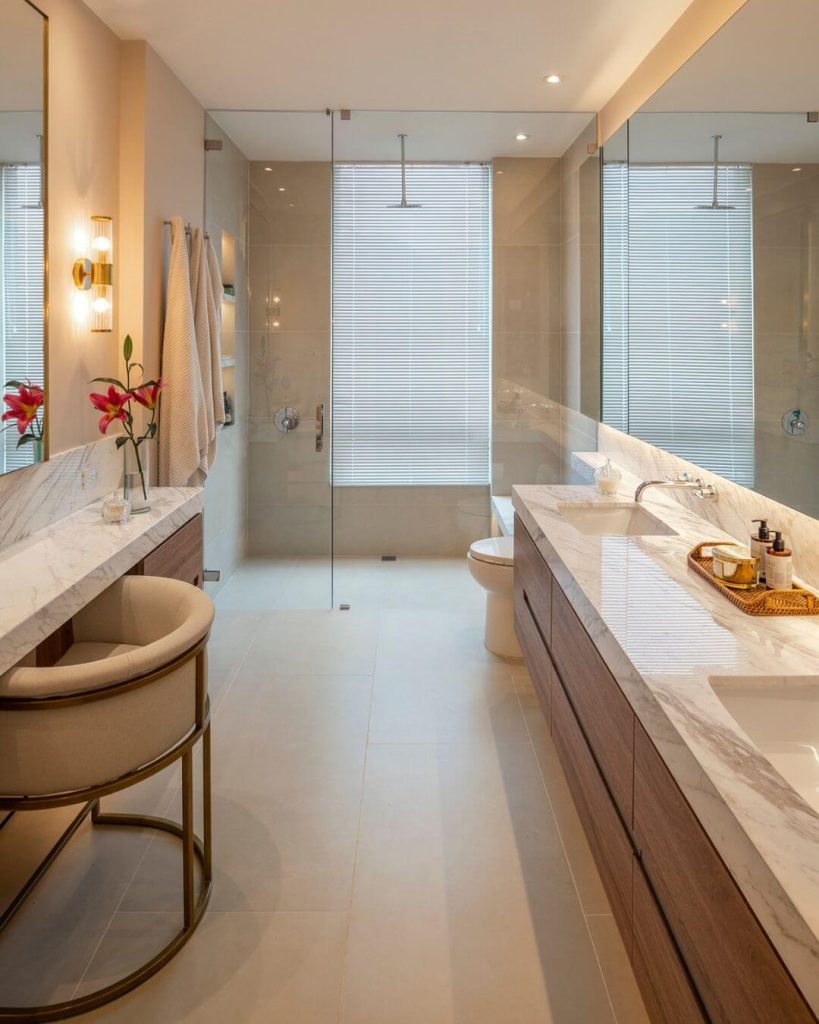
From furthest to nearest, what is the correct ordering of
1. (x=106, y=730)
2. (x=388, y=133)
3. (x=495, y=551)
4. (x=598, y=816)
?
1. (x=388, y=133)
2. (x=495, y=551)
3. (x=598, y=816)
4. (x=106, y=730)

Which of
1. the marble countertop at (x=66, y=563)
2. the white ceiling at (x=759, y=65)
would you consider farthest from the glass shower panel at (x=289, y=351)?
the white ceiling at (x=759, y=65)

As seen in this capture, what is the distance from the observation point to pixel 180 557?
2984 millimetres

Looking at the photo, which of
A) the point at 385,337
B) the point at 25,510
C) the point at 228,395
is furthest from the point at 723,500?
the point at 385,337

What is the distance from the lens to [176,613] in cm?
209

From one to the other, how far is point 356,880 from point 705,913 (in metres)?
1.26

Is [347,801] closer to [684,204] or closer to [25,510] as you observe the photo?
[25,510]

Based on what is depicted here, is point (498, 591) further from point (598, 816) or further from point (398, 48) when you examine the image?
point (398, 48)

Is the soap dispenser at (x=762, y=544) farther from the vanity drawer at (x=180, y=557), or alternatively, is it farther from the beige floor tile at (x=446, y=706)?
the vanity drawer at (x=180, y=557)

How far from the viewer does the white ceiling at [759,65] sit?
1790 mm

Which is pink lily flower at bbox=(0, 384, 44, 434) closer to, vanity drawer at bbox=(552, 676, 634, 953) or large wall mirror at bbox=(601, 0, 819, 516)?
vanity drawer at bbox=(552, 676, 634, 953)

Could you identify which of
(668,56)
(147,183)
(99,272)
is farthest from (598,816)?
(147,183)

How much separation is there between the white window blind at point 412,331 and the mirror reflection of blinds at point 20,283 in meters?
2.18

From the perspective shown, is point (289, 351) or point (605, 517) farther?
point (289, 351)

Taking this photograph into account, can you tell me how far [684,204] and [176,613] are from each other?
2007 mm
